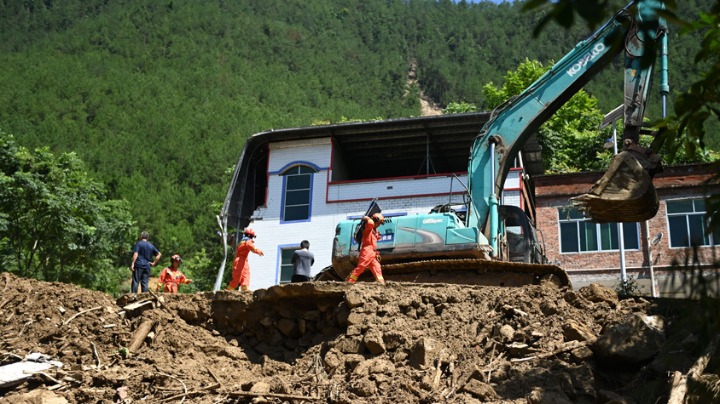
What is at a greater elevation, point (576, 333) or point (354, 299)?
point (354, 299)

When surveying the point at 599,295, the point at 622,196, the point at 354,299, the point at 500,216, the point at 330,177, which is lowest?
the point at 354,299

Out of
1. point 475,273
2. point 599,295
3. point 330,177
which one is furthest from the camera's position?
point 330,177

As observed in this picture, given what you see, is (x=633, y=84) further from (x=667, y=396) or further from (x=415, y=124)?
(x=415, y=124)

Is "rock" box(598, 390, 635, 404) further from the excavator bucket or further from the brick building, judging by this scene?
the brick building

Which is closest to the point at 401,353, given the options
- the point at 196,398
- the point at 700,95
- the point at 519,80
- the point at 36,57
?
the point at 196,398

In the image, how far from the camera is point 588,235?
2884 cm

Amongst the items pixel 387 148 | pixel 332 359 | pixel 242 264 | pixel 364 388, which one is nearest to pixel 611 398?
pixel 364 388

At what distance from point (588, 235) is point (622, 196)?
1544 centimetres

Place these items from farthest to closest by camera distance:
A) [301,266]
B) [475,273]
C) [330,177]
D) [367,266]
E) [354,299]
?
[330,177], [301,266], [475,273], [367,266], [354,299]

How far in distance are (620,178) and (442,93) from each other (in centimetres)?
12023

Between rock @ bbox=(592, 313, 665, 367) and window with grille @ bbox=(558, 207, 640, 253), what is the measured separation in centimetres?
1675

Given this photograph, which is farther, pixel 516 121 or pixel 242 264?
pixel 516 121

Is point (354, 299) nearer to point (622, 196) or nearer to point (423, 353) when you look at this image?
point (423, 353)

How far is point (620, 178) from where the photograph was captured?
1393cm
